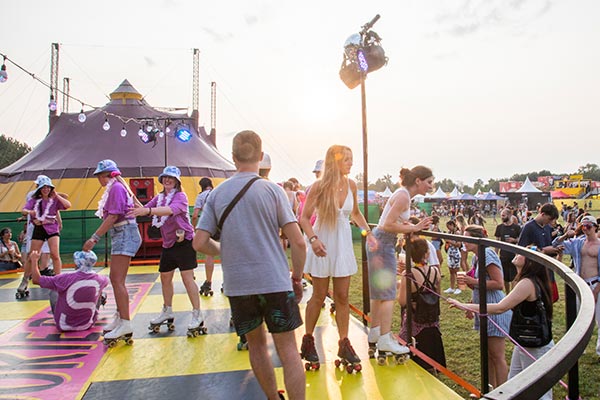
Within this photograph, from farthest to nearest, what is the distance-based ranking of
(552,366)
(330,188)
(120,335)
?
(120,335), (330,188), (552,366)

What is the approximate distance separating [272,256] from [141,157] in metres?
18.0

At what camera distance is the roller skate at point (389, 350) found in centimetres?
389

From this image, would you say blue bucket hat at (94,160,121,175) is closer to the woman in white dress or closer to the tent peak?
the woman in white dress

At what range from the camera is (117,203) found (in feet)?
14.5

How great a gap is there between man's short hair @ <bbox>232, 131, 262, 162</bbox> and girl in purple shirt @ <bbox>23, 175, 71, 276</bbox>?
5.25 meters

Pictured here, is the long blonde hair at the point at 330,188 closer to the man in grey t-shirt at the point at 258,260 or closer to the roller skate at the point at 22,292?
the man in grey t-shirt at the point at 258,260

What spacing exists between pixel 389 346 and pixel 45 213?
568 centimetres

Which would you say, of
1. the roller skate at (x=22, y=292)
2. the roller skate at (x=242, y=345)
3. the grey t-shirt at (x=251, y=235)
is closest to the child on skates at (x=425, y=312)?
the roller skate at (x=242, y=345)

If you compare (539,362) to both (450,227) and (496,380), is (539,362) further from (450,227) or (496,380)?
(450,227)

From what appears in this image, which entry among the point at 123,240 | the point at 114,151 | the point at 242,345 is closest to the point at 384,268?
the point at 242,345

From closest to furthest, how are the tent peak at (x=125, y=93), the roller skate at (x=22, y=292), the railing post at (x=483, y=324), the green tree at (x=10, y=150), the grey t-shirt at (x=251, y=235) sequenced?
the grey t-shirt at (x=251, y=235)
the railing post at (x=483, y=324)
the roller skate at (x=22, y=292)
the tent peak at (x=125, y=93)
the green tree at (x=10, y=150)

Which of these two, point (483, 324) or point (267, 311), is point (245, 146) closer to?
point (267, 311)

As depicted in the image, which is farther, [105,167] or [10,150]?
[10,150]

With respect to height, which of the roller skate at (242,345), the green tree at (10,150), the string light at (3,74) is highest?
Answer: the green tree at (10,150)
